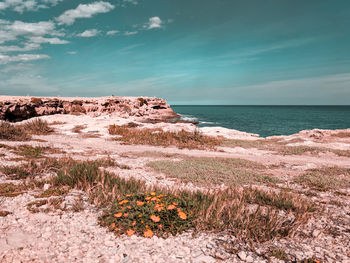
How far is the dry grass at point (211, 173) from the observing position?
9005mm

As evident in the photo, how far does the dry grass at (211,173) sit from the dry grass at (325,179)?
1.24m

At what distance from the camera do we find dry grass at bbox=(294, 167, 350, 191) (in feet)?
28.1

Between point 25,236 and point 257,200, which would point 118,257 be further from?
point 257,200

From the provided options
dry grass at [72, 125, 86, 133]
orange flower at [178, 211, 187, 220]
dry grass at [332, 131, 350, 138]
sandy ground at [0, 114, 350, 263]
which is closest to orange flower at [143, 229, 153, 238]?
sandy ground at [0, 114, 350, 263]

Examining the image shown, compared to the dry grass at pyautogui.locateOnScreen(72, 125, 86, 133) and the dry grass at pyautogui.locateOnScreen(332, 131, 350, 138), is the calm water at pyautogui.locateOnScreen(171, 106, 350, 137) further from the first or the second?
the dry grass at pyautogui.locateOnScreen(72, 125, 86, 133)

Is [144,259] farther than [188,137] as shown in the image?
No

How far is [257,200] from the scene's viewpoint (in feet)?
21.4

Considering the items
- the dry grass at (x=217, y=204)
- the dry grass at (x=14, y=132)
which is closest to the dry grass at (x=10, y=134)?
the dry grass at (x=14, y=132)

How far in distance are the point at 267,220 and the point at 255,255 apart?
110 centimetres

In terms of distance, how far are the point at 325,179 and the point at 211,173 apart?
4758mm

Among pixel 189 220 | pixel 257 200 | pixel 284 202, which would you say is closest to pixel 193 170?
pixel 257 200

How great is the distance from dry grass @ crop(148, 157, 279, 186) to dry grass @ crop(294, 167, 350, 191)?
1.24m

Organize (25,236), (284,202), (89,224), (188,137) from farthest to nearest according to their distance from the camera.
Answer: (188,137) → (284,202) → (89,224) → (25,236)

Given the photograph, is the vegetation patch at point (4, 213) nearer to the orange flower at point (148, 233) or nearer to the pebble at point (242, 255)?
the orange flower at point (148, 233)
